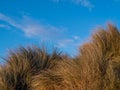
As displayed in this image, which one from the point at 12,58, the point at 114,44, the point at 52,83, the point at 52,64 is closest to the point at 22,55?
the point at 12,58

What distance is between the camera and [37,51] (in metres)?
11.9

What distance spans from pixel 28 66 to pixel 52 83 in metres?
1.86

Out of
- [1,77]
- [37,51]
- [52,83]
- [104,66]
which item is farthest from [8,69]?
[104,66]

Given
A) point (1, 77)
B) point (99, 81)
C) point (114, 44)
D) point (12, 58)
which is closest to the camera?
point (99, 81)

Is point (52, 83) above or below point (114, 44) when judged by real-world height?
below

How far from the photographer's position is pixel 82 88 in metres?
8.22

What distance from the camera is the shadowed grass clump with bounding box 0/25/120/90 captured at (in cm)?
820

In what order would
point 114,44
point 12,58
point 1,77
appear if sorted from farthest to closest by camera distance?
point 12,58 < point 1,77 < point 114,44

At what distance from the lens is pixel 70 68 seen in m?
8.77

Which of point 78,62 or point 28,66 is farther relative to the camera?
point 28,66

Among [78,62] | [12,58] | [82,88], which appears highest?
[12,58]

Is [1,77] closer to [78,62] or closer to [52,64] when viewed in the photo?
[52,64]

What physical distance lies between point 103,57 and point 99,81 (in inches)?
34.0

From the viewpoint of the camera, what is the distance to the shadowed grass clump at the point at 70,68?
8.20 m
